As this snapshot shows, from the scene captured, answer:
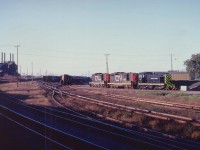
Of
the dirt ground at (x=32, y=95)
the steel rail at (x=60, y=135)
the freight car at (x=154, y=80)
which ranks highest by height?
the freight car at (x=154, y=80)

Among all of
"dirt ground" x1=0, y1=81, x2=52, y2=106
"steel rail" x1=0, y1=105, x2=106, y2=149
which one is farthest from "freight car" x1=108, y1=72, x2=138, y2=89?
"steel rail" x1=0, y1=105, x2=106, y2=149

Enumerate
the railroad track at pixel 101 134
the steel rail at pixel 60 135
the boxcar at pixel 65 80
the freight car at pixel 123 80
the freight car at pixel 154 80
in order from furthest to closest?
the boxcar at pixel 65 80 → the freight car at pixel 123 80 → the freight car at pixel 154 80 → the steel rail at pixel 60 135 → the railroad track at pixel 101 134

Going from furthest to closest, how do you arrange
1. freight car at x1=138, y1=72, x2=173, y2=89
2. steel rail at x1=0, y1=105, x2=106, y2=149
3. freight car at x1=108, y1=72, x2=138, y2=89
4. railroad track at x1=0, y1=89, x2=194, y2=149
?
freight car at x1=108, y1=72, x2=138, y2=89
freight car at x1=138, y1=72, x2=173, y2=89
steel rail at x1=0, y1=105, x2=106, y2=149
railroad track at x1=0, y1=89, x2=194, y2=149

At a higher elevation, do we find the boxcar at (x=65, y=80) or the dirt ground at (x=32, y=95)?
the boxcar at (x=65, y=80)

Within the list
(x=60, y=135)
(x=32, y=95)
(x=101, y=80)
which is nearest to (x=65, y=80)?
(x=101, y=80)

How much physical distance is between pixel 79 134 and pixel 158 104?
1269 centimetres

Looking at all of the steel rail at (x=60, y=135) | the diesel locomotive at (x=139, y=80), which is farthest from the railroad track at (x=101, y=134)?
the diesel locomotive at (x=139, y=80)

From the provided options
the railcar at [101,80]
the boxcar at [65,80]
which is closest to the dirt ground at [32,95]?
the boxcar at [65,80]

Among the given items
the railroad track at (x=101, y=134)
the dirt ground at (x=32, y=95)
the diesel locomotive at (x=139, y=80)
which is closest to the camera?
the railroad track at (x=101, y=134)

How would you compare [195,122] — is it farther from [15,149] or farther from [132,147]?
→ [15,149]

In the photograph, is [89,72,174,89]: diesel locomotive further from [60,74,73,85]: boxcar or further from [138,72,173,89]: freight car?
[60,74,73,85]: boxcar

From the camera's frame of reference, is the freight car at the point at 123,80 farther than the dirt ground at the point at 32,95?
Yes

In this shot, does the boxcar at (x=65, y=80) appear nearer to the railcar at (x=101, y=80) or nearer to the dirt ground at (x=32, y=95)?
the railcar at (x=101, y=80)

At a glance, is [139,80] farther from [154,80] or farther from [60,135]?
[60,135]
